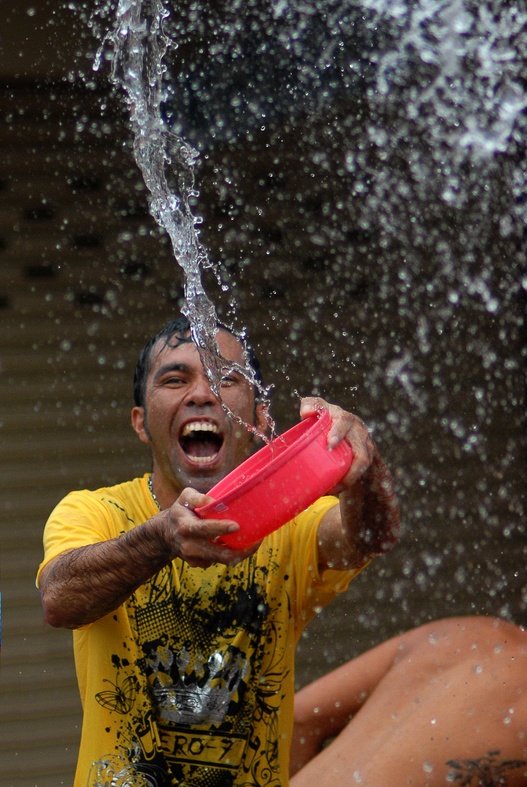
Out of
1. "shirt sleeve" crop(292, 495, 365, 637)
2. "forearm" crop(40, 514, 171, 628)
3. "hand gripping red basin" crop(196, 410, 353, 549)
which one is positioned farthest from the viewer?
"shirt sleeve" crop(292, 495, 365, 637)

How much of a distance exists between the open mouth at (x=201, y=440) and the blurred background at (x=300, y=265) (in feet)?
8.33

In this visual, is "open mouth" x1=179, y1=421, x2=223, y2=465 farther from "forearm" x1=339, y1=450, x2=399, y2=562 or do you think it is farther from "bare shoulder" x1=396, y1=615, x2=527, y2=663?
"bare shoulder" x1=396, y1=615, x2=527, y2=663

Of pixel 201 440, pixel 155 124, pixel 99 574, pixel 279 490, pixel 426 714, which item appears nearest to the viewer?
pixel 279 490

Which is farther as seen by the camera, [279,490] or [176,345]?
[176,345]

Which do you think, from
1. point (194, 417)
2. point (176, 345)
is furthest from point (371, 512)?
point (176, 345)

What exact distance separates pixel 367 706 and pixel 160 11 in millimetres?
2837

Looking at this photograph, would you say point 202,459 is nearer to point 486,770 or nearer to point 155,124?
point 486,770

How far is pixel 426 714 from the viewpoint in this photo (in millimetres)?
3057

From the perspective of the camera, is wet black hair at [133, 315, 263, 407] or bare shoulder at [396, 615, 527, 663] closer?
wet black hair at [133, 315, 263, 407]

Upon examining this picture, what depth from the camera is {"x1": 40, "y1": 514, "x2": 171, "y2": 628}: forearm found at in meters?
2.11

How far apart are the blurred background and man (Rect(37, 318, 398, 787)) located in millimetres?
2671

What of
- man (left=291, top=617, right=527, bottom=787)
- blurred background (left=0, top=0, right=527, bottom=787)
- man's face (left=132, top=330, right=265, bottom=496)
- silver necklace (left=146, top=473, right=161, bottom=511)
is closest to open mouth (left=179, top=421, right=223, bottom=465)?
man's face (left=132, top=330, right=265, bottom=496)

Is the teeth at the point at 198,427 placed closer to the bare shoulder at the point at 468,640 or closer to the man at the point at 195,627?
the man at the point at 195,627

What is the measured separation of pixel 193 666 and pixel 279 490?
68 centimetres
